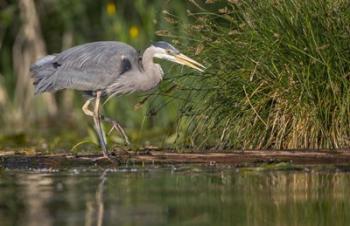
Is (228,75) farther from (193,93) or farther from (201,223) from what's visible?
(201,223)

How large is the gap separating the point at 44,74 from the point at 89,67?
473 millimetres

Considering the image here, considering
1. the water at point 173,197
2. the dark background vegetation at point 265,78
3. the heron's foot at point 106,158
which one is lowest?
the water at point 173,197

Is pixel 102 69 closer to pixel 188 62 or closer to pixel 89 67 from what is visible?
pixel 89 67

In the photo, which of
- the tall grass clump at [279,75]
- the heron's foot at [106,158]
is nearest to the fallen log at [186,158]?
the heron's foot at [106,158]

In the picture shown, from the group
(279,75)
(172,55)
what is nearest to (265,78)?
(279,75)

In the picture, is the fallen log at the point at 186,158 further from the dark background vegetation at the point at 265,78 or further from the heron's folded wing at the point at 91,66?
the heron's folded wing at the point at 91,66

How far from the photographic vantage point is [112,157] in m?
10.3

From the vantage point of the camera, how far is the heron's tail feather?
36.4ft

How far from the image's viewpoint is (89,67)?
36.2 feet

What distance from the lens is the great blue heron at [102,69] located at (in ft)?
36.1

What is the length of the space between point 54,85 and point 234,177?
2461 millimetres

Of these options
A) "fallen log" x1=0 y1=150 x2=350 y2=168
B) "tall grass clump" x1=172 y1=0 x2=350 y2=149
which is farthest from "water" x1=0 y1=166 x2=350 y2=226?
"tall grass clump" x1=172 y1=0 x2=350 y2=149

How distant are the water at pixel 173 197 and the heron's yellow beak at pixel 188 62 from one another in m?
1.11

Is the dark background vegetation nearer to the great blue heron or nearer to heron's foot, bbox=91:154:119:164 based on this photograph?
the great blue heron
